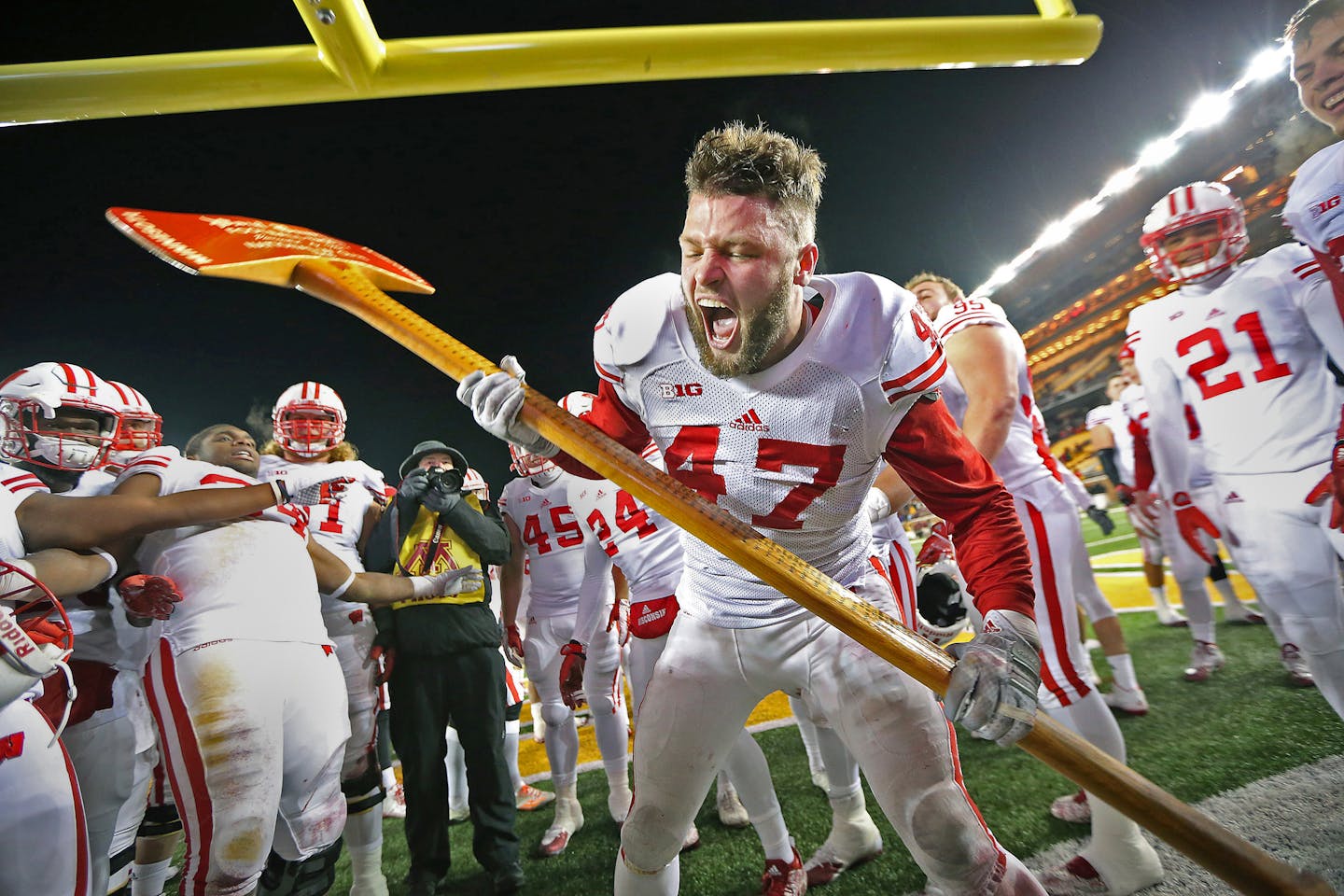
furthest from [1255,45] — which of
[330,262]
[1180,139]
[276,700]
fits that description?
[276,700]

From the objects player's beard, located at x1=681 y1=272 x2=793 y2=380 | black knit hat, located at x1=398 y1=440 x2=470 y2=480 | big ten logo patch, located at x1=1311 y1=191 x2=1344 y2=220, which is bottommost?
black knit hat, located at x1=398 y1=440 x2=470 y2=480

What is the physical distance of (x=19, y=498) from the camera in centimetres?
187

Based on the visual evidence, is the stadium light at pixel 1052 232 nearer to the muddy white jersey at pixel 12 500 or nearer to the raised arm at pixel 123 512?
the raised arm at pixel 123 512

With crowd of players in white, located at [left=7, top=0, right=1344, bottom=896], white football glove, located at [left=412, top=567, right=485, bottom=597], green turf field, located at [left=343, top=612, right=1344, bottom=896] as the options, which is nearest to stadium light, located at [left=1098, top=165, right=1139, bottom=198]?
crowd of players in white, located at [left=7, top=0, right=1344, bottom=896]

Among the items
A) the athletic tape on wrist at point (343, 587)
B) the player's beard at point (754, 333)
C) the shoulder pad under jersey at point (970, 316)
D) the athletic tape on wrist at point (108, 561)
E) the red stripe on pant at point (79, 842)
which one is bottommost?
the red stripe on pant at point (79, 842)

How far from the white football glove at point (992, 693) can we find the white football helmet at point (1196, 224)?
6.51 feet

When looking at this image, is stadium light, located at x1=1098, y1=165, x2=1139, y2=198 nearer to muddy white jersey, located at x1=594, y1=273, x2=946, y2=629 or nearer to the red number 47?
muddy white jersey, located at x1=594, y1=273, x2=946, y2=629

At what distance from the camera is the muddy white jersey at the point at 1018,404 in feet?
7.35

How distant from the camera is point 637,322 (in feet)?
5.13

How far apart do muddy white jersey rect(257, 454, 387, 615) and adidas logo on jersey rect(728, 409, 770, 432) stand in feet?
7.47

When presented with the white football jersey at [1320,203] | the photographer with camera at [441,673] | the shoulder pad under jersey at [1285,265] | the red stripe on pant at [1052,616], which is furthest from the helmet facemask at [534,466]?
the white football jersey at [1320,203]

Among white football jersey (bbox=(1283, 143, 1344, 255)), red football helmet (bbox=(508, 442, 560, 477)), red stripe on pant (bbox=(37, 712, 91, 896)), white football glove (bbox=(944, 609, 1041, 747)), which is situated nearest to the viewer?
white football glove (bbox=(944, 609, 1041, 747))

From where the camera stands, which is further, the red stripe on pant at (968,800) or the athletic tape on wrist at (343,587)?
Result: the athletic tape on wrist at (343,587)

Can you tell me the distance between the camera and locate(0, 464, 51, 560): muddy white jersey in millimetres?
1769
